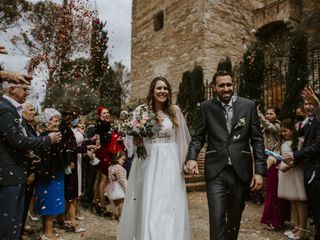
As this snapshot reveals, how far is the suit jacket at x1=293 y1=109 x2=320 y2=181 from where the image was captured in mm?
4266

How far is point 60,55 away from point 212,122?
27.8ft

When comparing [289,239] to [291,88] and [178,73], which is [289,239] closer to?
[291,88]

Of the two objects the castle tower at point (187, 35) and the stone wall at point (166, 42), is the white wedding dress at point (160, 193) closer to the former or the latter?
the castle tower at point (187, 35)

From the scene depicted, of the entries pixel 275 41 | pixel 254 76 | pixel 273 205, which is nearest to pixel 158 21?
pixel 275 41

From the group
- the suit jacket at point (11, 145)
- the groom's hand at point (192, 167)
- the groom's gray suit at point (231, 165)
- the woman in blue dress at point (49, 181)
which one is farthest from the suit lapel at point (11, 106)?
the groom's gray suit at point (231, 165)

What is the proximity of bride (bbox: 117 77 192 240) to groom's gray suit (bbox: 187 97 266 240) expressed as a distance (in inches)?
19.4

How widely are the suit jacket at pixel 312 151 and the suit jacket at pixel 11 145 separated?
3262 millimetres

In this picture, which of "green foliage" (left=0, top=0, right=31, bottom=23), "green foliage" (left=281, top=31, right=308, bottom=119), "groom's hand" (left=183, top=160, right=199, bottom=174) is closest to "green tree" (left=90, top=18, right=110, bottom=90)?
"green foliage" (left=0, top=0, right=31, bottom=23)

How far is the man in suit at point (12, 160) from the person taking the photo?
3121 mm

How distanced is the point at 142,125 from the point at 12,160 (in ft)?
4.80

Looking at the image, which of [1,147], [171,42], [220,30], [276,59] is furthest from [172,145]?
[171,42]

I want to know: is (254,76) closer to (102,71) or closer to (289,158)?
(289,158)

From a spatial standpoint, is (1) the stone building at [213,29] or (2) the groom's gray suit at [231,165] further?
(1) the stone building at [213,29]

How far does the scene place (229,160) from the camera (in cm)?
341
